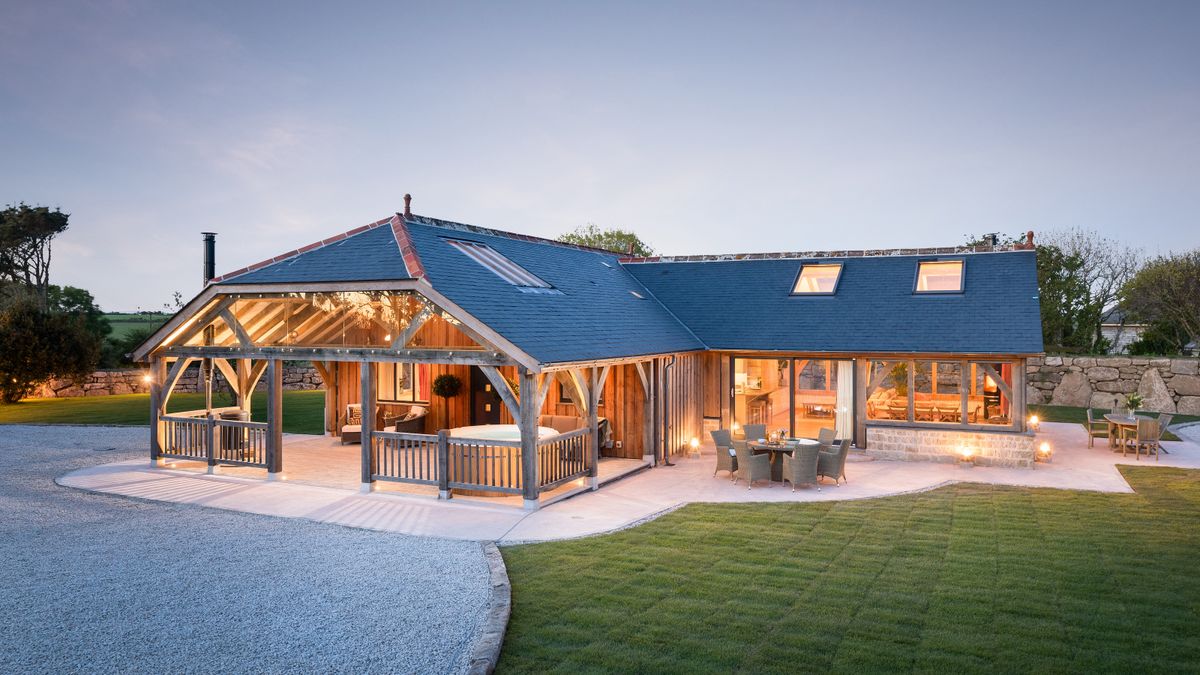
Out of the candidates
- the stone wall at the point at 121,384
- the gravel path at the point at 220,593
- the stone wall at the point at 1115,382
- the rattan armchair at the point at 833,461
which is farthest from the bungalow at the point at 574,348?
the stone wall at the point at 121,384

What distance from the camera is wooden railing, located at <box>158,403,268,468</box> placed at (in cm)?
1360

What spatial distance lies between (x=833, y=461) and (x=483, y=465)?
6.00 metres

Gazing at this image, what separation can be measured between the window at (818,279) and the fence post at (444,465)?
410 inches

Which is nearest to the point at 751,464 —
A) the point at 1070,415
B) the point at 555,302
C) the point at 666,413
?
the point at 666,413

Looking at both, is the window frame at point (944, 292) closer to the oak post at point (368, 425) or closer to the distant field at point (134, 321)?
the oak post at point (368, 425)

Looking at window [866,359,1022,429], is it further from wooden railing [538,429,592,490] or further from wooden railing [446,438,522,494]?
wooden railing [446,438,522,494]

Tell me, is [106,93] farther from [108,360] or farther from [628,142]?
[628,142]

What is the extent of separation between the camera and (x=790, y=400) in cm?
1628

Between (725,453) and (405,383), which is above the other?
(405,383)

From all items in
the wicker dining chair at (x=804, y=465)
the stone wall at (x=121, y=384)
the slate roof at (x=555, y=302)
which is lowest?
the wicker dining chair at (x=804, y=465)

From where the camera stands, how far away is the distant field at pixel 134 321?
47544mm

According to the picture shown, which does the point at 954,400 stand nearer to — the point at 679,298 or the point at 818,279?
the point at 818,279

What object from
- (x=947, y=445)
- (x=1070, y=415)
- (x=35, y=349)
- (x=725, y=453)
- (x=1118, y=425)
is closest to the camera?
(x=725, y=453)

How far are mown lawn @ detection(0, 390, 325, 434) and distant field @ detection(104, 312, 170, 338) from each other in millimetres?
18797
